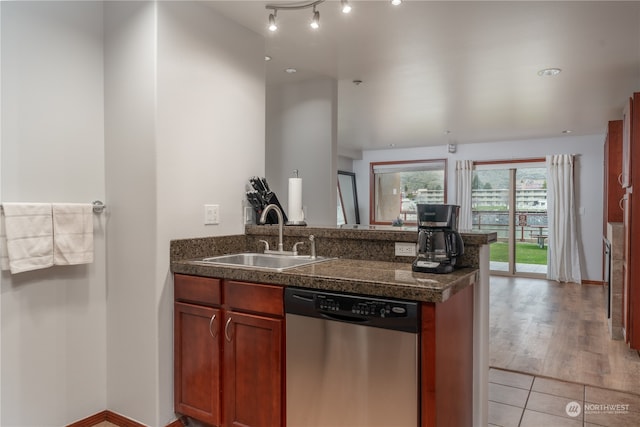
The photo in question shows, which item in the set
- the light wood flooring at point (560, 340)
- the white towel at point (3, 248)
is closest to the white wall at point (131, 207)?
the white towel at point (3, 248)

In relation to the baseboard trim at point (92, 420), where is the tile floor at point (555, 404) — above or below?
below

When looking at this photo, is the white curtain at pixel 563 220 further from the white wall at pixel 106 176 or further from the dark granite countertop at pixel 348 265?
the white wall at pixel 106 176

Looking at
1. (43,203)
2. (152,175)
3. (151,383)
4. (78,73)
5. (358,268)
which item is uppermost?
(78,73)

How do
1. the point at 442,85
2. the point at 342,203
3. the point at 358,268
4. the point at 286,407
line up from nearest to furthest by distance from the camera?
the point at 286,407, the point at 358,268, the point at 442,85, the point at 342,203

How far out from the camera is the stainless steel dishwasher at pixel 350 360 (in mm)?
1596

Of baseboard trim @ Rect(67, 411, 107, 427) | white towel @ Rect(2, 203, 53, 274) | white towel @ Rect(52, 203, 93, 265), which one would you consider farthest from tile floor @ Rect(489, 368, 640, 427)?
white towel @ Rect(2, 203, 53, 274)

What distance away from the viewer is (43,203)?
81.4 inches

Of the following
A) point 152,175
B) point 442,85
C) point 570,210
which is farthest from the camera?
point 570,210

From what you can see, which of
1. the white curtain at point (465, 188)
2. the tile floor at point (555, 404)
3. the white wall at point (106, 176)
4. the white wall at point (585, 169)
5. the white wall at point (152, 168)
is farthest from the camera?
the white curtain at point (465, 188)

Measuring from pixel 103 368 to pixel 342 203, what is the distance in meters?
6.41

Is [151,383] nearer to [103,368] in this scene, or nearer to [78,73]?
[103,368]

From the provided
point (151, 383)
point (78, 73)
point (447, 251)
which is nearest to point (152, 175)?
point (78, 73)

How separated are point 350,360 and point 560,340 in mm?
3066

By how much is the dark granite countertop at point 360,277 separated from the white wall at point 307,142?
5.22 ft
